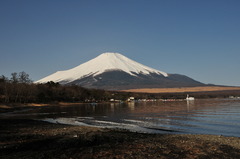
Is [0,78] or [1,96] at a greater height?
[0,78]

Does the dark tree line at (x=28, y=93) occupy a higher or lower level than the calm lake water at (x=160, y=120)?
higher

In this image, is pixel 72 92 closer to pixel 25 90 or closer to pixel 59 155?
pixel 25 90

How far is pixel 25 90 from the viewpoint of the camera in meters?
119

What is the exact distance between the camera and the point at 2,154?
16.0m

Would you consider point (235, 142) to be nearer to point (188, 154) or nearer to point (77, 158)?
point (188, 154)

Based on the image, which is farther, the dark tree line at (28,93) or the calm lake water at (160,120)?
the dark tree line at (28,93)

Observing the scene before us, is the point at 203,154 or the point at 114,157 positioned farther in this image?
the point at 203,154

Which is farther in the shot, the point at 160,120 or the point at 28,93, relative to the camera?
the point at 28,93

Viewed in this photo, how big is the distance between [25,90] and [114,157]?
113 metres

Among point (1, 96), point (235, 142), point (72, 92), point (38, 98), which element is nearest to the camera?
point (235, 142)

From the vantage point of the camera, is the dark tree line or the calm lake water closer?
the calm lake water

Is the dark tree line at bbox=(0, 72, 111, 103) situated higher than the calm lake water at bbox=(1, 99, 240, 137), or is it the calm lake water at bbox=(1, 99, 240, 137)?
the dark tree line at bbox=(0, 72, 111, 103)

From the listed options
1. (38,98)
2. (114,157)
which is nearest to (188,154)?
(114,157)

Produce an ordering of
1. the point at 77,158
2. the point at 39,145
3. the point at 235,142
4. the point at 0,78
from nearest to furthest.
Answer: the point at 77,158 < the point at 39,145 < the point at 235,142 < the point at 0,78
